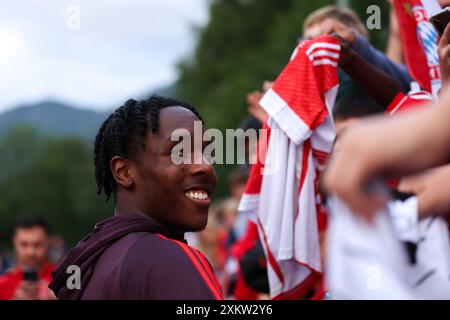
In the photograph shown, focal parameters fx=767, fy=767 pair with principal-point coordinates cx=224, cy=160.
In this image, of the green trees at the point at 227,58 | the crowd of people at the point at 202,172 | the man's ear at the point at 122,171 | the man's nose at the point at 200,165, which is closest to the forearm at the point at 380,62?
the crowd of people at the point at 202,172

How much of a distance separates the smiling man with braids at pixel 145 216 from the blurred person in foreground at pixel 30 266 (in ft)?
8.60

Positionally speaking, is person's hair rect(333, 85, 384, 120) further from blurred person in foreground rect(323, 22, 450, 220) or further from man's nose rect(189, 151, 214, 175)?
blurred person in foreground rect(323, 22, 450, 220)

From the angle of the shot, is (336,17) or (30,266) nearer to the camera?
(336,17)

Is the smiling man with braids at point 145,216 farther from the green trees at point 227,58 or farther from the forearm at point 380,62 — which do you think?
the green trees at point 227,58

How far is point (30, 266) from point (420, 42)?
3471mm

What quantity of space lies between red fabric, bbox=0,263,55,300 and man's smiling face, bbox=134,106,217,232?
288 centimetres

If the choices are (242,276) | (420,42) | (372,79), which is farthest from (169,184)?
(242,276)

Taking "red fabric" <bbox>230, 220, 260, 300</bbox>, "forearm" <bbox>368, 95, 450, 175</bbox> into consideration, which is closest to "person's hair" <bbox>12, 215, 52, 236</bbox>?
"red fabric" <bbox>230, 220, 260, 300</bbox>

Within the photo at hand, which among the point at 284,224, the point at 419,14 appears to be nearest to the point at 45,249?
the point at 284,224

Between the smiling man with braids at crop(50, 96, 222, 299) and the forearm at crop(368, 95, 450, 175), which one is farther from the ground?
the forearm at crop(368, 95, 450, 175)

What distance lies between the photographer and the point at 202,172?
2658 mm

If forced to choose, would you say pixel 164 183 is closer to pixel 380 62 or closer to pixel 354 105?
pixel 354 105

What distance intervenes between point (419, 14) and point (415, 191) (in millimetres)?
1753

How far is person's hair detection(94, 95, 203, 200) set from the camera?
2.67m
